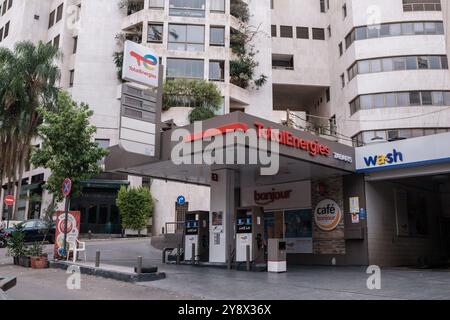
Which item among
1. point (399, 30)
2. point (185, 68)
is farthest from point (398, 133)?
point (185, 68)

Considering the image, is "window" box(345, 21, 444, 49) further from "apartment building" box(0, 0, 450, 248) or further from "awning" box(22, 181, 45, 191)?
"awning" box(22, 181, 45, 191)

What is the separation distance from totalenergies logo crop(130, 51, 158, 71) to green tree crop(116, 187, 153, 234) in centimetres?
2010

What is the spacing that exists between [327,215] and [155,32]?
83.2 feet

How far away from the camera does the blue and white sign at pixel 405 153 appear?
15898 mm

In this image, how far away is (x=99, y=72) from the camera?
40.9 metres

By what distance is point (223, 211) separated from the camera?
685 inches

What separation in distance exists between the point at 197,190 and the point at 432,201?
18.1 metres

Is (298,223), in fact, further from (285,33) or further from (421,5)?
(285,33)

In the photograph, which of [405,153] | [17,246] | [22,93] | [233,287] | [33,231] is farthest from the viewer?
[22,93]

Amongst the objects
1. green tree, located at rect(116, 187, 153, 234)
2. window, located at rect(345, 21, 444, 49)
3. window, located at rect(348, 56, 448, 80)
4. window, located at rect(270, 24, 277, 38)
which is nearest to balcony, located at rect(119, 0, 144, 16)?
window, located at rect(270, 24, 277, 38)

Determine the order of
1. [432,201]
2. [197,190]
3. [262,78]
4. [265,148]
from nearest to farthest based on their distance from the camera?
[265,148] < [432,201] < [197,190] < [262,78]
